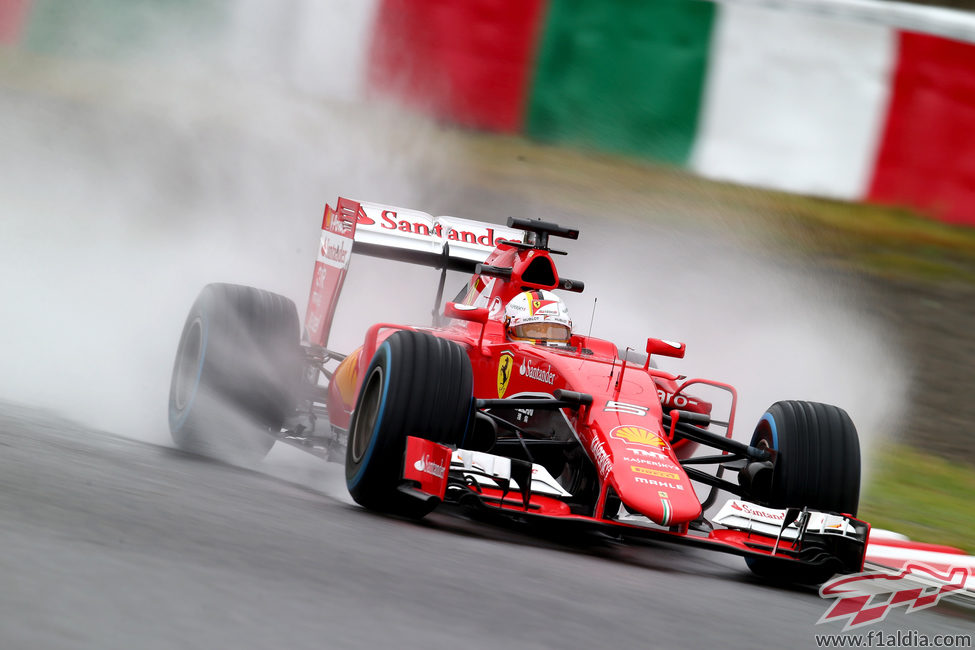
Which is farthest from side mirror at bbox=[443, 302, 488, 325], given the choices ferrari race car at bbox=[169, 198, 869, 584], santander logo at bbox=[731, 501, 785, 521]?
santander logo at bbox=[731, 501, 785, 521]

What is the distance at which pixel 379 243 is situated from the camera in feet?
31.6

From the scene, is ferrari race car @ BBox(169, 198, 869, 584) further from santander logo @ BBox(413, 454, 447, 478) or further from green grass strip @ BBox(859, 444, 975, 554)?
green grass strip @ BBox(859, 444, 975, 554)

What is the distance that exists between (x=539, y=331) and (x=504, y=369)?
1.39ft

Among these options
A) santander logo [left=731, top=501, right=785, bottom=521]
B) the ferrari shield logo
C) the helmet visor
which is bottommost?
santander logo [left=731, top=501, right=785, bottom=521]

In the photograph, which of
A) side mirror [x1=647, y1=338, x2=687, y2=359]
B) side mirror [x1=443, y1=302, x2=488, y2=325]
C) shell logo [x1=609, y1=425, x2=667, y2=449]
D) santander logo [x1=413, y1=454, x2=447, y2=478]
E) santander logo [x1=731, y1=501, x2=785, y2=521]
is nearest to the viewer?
santander logo [x1=413, y1=454, x2=447, y2=478]

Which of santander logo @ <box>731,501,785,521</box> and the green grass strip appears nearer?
santander logo @ <box>731,501,785,521</box>

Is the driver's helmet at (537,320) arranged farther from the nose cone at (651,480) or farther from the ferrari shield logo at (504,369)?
the nose cone at (651,480)

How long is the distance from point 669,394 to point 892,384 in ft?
15.4

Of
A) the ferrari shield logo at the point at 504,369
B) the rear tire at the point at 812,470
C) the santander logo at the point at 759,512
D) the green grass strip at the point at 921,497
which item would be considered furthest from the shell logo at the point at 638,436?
the green grass strip at the point at 921,497

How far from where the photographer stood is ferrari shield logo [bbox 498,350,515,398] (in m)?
8.05

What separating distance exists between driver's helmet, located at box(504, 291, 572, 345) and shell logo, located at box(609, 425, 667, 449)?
140 centimetres

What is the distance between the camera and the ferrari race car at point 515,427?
676 centimetres

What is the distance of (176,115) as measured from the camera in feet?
51.5

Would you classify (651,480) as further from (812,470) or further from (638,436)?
(812,470)
